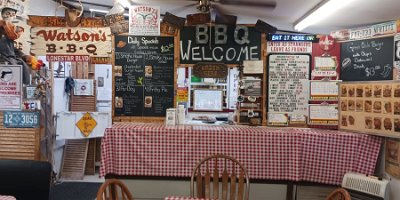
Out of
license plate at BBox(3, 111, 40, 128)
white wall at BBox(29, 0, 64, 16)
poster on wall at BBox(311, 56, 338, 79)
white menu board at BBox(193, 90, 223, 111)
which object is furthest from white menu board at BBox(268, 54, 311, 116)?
white menu board at BBox(193, 90, 223, 111)

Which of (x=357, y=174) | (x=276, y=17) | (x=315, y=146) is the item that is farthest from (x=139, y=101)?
(x=276, y=17)

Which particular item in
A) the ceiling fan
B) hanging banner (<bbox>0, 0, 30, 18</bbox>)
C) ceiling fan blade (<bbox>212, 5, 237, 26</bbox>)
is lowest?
hanging banner (<bbox>0, 0, 30, 18</bbox>)

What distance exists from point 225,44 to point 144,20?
1023mm

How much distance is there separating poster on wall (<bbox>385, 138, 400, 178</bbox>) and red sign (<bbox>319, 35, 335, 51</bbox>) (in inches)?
62.6

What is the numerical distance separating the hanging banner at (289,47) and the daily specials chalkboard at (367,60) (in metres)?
0.67

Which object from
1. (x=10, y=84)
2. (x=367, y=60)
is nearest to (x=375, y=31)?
(x=367, y=60)

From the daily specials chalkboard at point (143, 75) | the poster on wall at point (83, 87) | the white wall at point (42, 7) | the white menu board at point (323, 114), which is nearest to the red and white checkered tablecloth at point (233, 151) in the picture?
the white menu board at point (323, 114)

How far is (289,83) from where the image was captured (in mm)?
4305

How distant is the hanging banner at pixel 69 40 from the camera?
390 centimetres

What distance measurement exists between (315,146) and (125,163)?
5.13 ft

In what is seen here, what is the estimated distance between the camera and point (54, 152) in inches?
230

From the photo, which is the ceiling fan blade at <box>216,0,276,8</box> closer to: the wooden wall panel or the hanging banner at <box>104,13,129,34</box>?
the hanging banner at <box>104,13,129,34</box>

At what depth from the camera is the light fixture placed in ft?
14.7

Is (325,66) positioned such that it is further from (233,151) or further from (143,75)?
(143,75)
